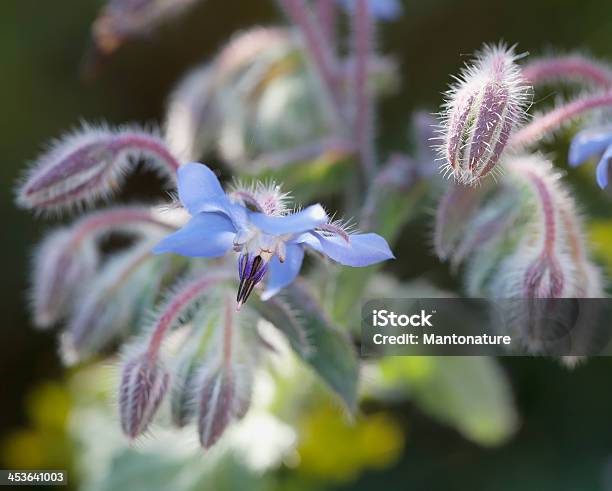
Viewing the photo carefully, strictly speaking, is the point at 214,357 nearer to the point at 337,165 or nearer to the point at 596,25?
the point at 337,165

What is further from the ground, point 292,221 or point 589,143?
point 589,143

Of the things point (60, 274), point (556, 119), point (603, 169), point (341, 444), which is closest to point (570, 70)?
point (556, 119)

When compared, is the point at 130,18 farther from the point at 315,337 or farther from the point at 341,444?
the point at 341,444

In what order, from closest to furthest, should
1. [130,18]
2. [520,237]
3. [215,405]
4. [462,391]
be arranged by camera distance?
[215,405], [520,237], [130,18], [462,391]

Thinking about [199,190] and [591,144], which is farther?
[591,144]

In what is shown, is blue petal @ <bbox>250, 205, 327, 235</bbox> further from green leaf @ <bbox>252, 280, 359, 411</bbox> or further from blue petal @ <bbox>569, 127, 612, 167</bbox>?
blue petal @ <bbox>569, 127, 612, 167</bbox>

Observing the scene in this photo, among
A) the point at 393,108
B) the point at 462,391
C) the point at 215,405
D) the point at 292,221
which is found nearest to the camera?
the point at 292,221
